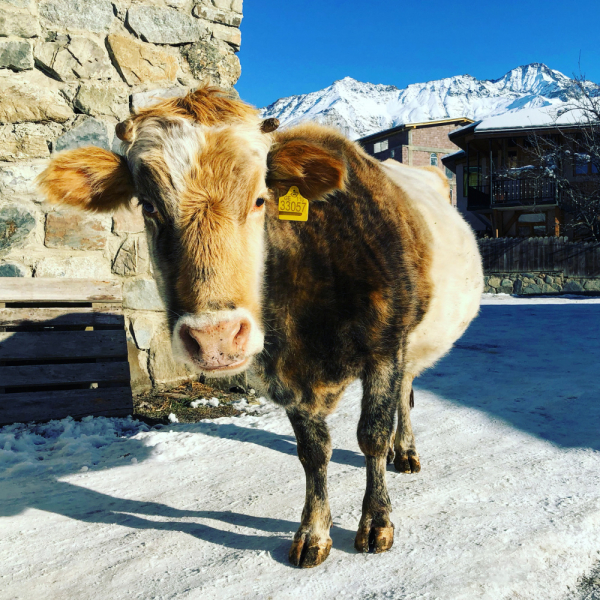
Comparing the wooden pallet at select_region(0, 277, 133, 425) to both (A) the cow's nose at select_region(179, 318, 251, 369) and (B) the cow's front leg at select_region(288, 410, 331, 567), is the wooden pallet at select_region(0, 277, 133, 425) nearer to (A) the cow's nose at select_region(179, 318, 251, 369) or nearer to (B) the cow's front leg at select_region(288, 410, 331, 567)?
(B) the cow's front leg at select_region(288, 410, 331, 567)

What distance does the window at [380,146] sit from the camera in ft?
129

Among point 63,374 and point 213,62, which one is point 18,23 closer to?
point 213,62

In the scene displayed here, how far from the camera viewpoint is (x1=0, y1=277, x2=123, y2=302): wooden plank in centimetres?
389

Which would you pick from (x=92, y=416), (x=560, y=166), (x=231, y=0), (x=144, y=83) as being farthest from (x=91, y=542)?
(x=560, y=166)

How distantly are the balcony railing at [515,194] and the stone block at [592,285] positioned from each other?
797 centimetres

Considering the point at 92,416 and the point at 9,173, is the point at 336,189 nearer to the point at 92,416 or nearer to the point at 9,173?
the point at 92,416

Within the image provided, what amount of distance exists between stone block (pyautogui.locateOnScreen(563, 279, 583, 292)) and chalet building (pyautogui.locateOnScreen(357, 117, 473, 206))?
64.2 ft

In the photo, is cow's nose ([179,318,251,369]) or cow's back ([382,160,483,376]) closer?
cow's nose ([179,318,251,369])

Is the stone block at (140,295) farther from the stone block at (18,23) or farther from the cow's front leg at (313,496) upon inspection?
the cow's front leg at (313,496)

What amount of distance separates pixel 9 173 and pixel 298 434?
325 cm

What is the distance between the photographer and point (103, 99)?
4242 mm

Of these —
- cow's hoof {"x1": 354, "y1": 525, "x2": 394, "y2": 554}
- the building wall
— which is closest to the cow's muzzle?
cow's hoof {"x1": 354, "y1": 525, "x2": 394, "y2": 554}

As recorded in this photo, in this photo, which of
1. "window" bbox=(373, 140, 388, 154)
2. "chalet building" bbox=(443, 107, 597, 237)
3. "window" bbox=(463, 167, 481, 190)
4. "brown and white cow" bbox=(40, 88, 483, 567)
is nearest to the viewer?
"brown and white cow" bbox=(40, 88, 483, 567)

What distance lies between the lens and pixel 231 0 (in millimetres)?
4570
